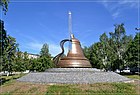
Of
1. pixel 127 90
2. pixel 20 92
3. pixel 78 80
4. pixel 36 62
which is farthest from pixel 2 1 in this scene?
pixel 36 62

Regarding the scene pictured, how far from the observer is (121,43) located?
41.7 metres

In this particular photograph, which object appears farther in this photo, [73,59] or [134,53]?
[134,53]

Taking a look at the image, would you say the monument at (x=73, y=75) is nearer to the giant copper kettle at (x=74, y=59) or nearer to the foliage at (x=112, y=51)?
the giant copper kettle at (x=74, y=59)

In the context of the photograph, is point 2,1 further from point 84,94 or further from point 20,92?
point 84,94

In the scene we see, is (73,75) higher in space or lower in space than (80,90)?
higher

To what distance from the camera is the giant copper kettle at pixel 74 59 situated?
21.2 metres

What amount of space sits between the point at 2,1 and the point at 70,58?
9.01m

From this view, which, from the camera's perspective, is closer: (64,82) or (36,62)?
(64,82)

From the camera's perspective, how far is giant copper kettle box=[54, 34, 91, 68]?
2125cm

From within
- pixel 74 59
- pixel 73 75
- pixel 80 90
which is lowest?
pixel 80 90

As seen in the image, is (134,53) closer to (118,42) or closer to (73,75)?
(118,42)

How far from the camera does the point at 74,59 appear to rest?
70.7 ft

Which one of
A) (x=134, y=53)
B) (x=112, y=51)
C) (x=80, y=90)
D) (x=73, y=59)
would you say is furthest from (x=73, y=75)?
(x=112, y=51)

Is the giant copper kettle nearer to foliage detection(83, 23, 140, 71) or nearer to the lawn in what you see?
the lawn
